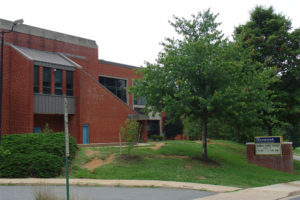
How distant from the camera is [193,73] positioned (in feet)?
70.3

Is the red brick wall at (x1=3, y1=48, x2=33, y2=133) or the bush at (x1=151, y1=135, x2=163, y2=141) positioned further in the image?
the bush at (x1=151, y1=135, x2=163, y2=141)

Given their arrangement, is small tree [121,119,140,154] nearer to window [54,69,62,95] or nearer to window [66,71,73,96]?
window [54,69,62,95]

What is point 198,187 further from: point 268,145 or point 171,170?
point 268,145

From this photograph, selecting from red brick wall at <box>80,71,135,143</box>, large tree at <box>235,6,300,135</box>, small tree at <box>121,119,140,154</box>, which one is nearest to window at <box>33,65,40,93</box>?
red brick wall at <box>80,71,135,143</box>

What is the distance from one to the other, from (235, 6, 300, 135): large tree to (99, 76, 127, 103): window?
19074 mm

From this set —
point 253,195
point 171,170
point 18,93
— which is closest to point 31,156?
point 171,170

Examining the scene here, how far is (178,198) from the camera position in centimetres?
1245

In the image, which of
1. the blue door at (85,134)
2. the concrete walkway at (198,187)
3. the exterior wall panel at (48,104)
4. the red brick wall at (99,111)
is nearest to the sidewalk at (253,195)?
the concrete walkway at (198,187)


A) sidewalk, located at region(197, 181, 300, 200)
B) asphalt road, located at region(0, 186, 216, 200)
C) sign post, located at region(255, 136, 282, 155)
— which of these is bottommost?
sidewalk, located at region(197, 181, 300, 200)

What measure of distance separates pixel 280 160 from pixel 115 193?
53.0ft

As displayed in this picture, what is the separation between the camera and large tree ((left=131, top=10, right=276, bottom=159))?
20.5m

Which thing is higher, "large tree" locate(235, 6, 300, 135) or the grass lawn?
"large tree" locate(235, 6, 300, 135)

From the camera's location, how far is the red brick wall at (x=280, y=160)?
984 inches

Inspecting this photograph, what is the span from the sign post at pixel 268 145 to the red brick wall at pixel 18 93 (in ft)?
58.2
